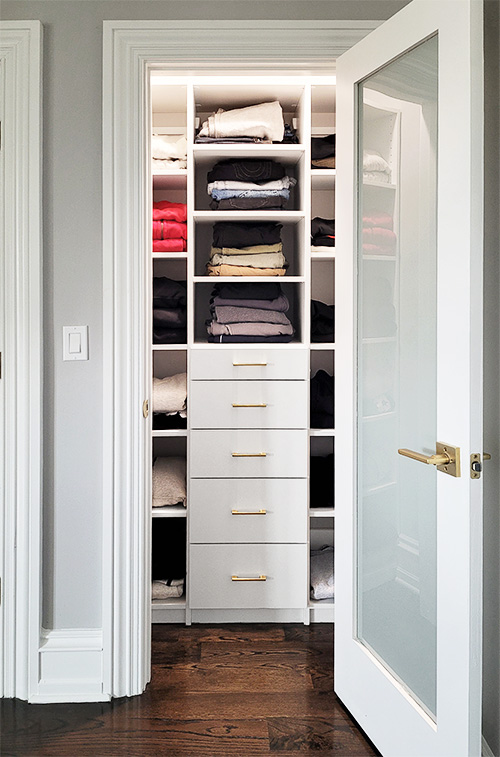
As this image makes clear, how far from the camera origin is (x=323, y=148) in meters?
2.74

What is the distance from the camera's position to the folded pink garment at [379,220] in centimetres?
182

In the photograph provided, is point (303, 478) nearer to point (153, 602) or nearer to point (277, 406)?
point (277, 406)

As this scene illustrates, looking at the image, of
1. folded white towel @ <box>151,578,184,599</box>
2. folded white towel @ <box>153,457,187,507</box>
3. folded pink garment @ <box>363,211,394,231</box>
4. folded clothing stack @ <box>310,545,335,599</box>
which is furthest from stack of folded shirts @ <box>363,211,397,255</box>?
folded white towel @ <box>151,578,184,599</box>

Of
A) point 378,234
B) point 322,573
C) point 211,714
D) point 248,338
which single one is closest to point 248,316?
point 248,338

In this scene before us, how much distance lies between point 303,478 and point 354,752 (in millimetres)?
1061

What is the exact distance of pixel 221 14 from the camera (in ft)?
6.70

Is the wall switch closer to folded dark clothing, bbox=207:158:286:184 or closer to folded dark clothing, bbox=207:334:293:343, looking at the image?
folded dark clothing, bbox=207:334:293:343

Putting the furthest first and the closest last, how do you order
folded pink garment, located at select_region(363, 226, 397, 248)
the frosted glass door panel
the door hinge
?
1. folded pink garment, located at select_region(363, 226, 397, 248)
2. the frosted glass door panel
3. the door hinge

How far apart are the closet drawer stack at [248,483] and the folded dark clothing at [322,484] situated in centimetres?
17

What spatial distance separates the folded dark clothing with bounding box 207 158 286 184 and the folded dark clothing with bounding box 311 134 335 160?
0.55 feet

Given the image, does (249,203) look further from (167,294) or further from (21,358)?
(21,358)

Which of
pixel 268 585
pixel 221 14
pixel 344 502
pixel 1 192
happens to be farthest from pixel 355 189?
pixel 268 585

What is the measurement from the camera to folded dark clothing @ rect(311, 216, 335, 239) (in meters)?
2.78

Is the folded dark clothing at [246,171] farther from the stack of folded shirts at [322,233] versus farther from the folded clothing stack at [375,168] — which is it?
the folded clothing stack at [375,168]
